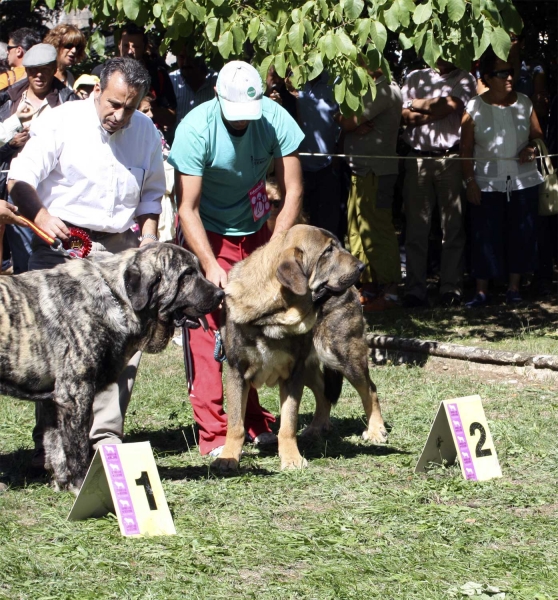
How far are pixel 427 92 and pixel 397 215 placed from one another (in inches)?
140

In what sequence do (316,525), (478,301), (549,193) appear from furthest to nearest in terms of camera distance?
(478,301) → (549,193) → (316,525)

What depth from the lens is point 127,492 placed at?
441cm

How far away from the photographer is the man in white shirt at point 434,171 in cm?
1027

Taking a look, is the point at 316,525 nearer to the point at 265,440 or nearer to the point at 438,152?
the point at 265,440

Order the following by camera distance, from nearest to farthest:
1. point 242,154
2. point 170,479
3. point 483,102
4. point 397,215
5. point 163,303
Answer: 1. point 163,303
2. point 170,479
3. point 242,154
4. point 483,102
5. point 397,215

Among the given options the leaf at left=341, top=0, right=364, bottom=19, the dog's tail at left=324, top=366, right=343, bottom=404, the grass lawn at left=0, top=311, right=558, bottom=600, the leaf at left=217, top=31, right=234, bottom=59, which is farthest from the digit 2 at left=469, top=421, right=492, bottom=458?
the leaf at left=217, top=31, right=234, bottom=59

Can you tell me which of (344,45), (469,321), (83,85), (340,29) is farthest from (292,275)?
(469,321)

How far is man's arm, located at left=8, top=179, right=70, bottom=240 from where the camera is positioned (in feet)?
16.6

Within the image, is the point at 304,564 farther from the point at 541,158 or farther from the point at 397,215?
the point at 397,215

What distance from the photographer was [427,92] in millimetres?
10320

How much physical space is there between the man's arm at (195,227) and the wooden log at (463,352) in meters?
2.80

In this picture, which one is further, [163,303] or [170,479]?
[170,479]

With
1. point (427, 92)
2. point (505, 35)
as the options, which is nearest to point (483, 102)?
point (427, 92)

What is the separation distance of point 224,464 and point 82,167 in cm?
190
